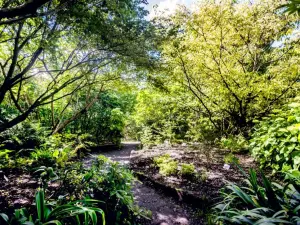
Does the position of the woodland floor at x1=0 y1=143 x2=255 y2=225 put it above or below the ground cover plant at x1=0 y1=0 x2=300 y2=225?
below

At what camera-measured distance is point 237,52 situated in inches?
186

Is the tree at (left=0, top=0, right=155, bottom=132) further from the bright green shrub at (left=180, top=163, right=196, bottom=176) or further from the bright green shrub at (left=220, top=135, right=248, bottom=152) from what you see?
the bright green shrub at (left=220, top=135, right=248, bottom=152)

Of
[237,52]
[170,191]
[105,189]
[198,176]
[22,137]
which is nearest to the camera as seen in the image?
[105,189]

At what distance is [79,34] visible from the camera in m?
3.00

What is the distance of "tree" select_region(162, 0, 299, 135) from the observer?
13.7 feet

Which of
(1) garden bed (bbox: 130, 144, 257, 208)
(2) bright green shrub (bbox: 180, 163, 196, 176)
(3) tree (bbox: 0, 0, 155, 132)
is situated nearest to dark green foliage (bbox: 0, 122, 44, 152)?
(3) tree (bbox: 0, 0, 155, 132)

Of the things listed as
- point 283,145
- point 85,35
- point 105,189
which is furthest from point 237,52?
point 105,189

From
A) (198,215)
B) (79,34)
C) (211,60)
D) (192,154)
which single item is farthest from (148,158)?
(79,34)

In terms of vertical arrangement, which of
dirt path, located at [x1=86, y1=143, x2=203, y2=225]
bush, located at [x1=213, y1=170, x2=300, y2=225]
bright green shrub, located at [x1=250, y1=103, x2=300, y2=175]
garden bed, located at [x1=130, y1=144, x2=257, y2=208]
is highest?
bright green shrub, located at [x1=250, y1=103, x2=300, y2=175]

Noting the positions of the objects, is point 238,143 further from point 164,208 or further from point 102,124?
point 102,124

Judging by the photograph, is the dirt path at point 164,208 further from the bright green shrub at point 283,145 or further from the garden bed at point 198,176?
the bright green shrub at point 283,145

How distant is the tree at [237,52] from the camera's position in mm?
4183

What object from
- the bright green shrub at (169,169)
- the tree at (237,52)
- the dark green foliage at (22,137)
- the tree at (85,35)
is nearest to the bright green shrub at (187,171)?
the bright green shrub at (169,169)

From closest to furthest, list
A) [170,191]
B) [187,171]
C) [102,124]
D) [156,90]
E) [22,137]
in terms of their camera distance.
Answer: [170,191], [187,171], [22,137], [156,90], [102,124]
